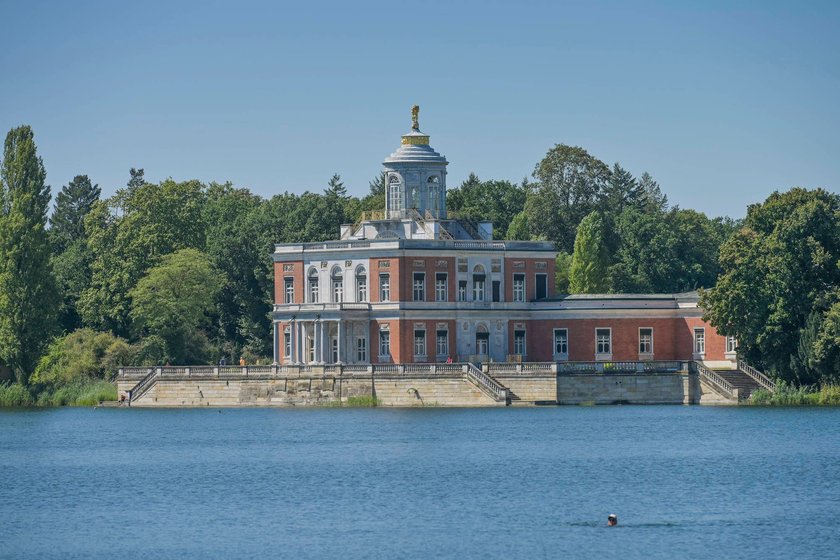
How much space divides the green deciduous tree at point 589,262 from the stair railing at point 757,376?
2369 centimetres

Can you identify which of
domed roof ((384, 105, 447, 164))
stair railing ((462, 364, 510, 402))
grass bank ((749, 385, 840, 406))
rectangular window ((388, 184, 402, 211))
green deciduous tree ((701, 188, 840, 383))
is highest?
domed roof ((384, 105, 447, 164))

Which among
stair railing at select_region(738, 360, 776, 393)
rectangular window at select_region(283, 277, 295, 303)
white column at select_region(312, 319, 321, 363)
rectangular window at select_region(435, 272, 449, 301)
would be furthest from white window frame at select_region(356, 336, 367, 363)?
stair railing at select_region(738, 360, 776, 393)

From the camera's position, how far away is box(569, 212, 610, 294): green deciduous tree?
108 metres

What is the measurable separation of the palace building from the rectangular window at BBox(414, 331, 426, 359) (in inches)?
1.8

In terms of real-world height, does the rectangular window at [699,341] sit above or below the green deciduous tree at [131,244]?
below

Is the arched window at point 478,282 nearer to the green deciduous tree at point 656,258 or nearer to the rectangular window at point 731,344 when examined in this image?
the rectangular window at point 731,344

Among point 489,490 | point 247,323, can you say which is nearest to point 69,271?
point 247,323

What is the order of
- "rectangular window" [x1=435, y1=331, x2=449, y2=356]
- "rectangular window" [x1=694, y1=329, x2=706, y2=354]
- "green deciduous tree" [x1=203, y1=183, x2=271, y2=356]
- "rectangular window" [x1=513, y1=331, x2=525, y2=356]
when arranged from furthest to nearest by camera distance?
"green deciduous tree" [x1=203, y1=183, x2=271, y2=356]
"rectangular window" [x1=513, y1=331, x2=525, y2=356]
"rectangular window" [x1=435, y1=331, x2=449, y2=356]
"rectangular window" [x1=694, y1=329, x2=706, y2=354]

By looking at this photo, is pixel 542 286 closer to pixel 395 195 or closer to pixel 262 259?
pixel 395 195

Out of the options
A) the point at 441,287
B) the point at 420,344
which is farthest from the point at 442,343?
the point at 441,287

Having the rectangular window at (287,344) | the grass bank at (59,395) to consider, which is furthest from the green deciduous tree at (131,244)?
the rectangular window at (287,344)

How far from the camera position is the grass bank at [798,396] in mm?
78000

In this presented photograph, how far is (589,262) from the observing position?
108125 mm

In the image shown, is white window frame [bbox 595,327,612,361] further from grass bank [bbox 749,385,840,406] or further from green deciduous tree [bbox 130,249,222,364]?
green deciduous tree [bbox 130,249,222,364]
